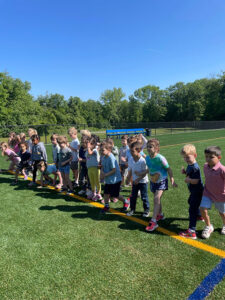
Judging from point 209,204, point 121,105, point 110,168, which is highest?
point 121,105

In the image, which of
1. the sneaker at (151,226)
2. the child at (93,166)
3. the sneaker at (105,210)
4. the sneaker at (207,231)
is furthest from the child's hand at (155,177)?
the child at (93,166)

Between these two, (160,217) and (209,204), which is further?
(160,217)

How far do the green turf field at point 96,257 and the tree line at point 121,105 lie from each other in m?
38.8

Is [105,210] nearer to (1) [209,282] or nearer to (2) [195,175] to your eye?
(2) [195,175]

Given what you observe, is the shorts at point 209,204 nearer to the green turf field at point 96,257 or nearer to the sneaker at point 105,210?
the green turf field at point 96,257

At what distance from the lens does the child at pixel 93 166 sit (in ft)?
14.6

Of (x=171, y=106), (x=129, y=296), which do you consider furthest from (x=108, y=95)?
(x=129, y=296)

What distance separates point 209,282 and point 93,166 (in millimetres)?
3091

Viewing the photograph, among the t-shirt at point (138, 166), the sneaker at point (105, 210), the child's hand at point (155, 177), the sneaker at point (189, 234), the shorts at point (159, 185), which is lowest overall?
the sneaker at point (189, 234)

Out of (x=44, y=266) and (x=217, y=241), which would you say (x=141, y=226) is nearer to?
(x=217, y=241)

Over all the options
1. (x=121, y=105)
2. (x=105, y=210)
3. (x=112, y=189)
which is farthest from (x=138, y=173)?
(x=121, y=105)

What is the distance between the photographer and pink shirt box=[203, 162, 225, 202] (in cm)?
280

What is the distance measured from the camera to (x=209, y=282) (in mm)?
2162

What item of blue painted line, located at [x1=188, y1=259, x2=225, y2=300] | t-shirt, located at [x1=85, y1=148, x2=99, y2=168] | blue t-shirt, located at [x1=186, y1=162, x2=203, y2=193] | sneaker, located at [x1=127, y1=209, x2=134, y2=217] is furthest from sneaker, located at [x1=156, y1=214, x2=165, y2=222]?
t-shirt, located at [x1=85, y1=148, x2=99, y2=168]
